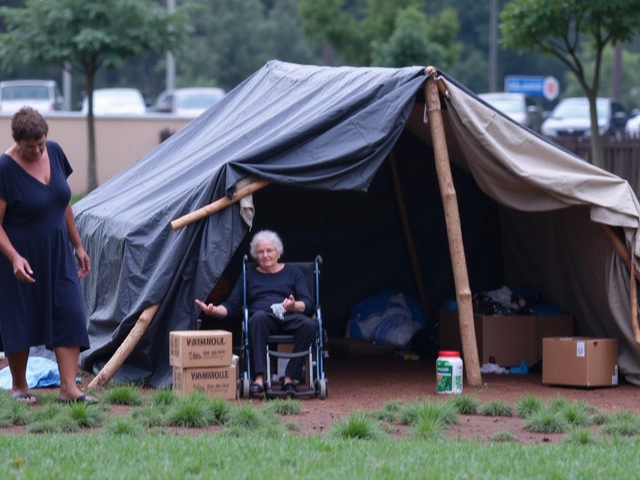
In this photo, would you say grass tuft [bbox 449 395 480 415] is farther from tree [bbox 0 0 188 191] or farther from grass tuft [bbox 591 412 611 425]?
tree [bbox 0 0 188 191]

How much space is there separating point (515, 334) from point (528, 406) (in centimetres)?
222

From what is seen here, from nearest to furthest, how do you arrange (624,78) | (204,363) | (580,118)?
1. (204,363)
2. (580,118)
3. (624,78)

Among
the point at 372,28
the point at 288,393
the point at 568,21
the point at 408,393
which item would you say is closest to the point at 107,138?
the point at 372,28

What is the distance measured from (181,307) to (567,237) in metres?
3.22

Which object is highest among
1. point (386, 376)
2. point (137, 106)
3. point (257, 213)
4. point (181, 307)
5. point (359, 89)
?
point (137, 106)

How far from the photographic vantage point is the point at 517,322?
917cm

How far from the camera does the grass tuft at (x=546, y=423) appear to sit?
6.43 m

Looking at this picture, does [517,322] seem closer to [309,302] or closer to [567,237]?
[567,237]

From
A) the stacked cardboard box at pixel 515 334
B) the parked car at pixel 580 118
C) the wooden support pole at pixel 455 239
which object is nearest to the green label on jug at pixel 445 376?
the wooden support pole at pixel 455 239

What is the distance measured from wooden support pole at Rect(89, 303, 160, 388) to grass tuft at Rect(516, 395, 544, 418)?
258 centimetres

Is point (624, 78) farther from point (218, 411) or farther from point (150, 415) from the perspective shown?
point (150, 415)

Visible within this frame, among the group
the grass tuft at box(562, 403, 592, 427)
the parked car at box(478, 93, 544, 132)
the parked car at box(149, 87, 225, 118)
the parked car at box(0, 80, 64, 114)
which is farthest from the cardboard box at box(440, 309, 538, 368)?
the parked car at box(0, 80, 64, 114)

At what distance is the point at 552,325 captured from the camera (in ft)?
30.2

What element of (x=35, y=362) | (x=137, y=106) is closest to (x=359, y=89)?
(x=35, y=362)
